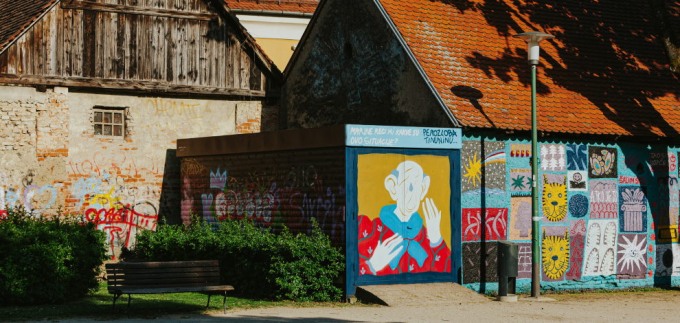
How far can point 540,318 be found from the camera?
1761 cm

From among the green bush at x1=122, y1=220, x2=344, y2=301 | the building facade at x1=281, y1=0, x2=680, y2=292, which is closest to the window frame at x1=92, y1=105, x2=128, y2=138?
the building facade at x1=281, y1=0, x2=680, y2=292

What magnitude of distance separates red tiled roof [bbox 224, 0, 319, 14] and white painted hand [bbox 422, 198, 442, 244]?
1994 centimetres

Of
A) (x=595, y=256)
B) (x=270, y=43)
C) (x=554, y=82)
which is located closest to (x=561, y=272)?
(x=595, y=256)

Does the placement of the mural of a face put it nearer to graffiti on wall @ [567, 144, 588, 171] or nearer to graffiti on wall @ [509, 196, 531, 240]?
graffiti on wall @ [509, 196, 531, 240]

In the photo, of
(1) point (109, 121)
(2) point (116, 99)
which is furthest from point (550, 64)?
(1) point (109, 121)

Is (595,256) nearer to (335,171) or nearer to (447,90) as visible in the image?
(447,90)

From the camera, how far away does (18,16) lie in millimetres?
26391

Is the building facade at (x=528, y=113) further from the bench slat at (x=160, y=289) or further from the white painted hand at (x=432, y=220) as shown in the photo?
the bench slat at (x=160, y=289)

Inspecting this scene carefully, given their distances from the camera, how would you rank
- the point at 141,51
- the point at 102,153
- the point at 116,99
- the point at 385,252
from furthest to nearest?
the point at 141,51 → the point at 116,99 → the point at 102,153 → the point at 385,252

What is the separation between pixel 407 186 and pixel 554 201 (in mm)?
3766

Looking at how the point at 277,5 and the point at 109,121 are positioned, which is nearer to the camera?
the point at 109,121

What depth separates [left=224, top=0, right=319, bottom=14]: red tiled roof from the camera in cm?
4006

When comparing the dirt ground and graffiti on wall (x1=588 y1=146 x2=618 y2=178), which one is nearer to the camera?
the dirt ground

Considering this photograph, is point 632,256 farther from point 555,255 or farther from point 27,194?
point 27,194
